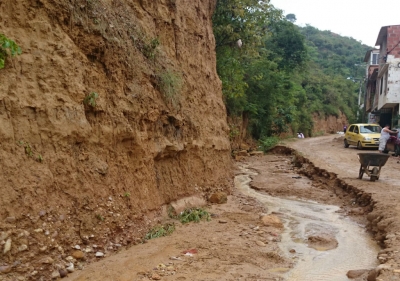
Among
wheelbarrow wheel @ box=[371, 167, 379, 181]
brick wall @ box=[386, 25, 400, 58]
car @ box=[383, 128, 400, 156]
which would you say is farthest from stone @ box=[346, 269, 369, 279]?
brick wall @ box=[386, 25, 400, 58]

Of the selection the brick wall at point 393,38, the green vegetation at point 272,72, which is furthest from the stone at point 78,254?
the brick wall at point 393,38

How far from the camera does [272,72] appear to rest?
2725 centimetres

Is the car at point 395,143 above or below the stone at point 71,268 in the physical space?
above

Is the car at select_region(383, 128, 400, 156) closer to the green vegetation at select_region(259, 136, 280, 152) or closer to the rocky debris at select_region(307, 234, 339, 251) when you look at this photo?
the green vegetation at select_region(259, 136, 280, 152)

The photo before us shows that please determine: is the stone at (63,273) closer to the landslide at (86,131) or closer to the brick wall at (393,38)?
the landslide at (86,131)

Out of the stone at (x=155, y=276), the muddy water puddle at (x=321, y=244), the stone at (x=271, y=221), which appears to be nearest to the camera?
the stone at (x=155, y=276)

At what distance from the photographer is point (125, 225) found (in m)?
6.29

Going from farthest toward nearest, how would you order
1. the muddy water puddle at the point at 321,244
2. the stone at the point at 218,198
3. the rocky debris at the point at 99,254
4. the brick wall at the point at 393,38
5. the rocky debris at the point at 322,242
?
the brick wall at the point at 393,38, the stone at the point at 218,198, the rocky debris at the point at 322,242, the muddy water puddle at the point at 321,244, the rocky debris at the point at 99,254

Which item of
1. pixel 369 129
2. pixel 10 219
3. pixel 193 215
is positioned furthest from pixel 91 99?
pixel 369 129

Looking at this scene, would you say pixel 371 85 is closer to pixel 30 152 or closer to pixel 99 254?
pixel 99 254

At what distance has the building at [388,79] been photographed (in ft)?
81.2

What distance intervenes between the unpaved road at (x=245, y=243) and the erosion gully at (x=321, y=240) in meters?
0.19

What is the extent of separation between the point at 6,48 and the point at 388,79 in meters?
25.5

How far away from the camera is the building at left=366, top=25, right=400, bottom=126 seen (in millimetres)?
24750
